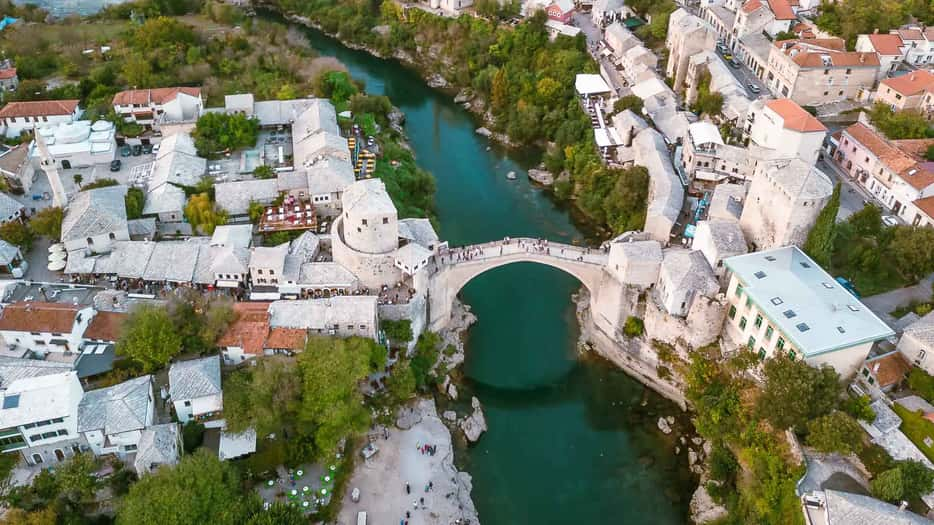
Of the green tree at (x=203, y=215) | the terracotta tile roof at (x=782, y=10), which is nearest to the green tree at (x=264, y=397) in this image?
the green tree at (x=203, y=215)

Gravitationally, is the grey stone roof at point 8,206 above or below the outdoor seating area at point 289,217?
above

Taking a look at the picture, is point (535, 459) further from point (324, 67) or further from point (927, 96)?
point (324, 67)

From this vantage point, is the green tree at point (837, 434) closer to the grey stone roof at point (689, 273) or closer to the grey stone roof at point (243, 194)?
the grey stone roof at point (689, 273)

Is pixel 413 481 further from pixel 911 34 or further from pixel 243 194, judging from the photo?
pixel 911 34

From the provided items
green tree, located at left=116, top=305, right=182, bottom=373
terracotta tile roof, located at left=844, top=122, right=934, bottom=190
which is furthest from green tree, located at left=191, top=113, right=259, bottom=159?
terracotta tile roof, located at left=844, top=122, right=934, bottom=190

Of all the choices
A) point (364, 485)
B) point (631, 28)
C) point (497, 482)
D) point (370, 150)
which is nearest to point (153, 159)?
point (370, 150)

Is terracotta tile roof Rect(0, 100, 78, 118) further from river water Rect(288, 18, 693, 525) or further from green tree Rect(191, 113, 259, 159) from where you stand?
river water Rect(288, 18, 693, 525)
